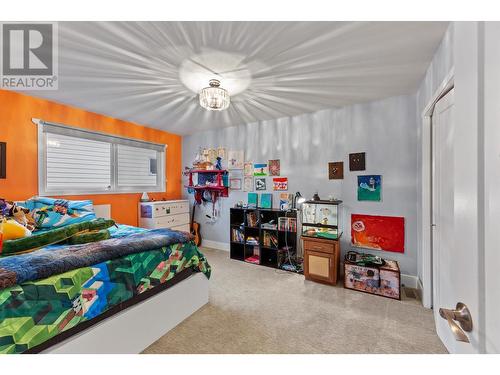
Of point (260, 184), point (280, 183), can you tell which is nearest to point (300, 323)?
point (280, 183)

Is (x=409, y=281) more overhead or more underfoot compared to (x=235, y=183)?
more underfoot

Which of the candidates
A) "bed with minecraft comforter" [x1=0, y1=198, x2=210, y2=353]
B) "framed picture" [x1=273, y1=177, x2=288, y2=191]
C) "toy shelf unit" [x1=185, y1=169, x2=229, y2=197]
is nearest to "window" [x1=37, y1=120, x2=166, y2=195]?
"toy shelf unit" [x1=185, y1=169, x2=229, y2=197]

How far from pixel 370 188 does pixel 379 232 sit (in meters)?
0.60

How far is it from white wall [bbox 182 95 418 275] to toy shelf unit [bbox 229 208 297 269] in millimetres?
402

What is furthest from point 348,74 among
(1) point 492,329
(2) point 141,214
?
(2) point 141,214

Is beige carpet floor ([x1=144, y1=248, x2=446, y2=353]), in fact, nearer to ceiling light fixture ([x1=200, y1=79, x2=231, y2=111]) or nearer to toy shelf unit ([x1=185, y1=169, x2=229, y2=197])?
toy shelf unit ([x1=185, y1=169, x2=229, y2=197])

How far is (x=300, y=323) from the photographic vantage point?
1.97 meters

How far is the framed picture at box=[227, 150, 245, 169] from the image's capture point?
3990 millimetres

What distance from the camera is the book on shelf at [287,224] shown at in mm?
3320

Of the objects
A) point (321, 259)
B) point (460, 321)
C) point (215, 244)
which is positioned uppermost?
point (460, 321)

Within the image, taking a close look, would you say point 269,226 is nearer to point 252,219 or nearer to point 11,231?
point 252,219

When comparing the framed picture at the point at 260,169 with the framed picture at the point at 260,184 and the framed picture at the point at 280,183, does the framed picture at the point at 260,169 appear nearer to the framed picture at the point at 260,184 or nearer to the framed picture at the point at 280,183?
the framed picture at the point at 260,184

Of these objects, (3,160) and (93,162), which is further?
(93,162)

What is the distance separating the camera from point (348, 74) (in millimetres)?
2184
